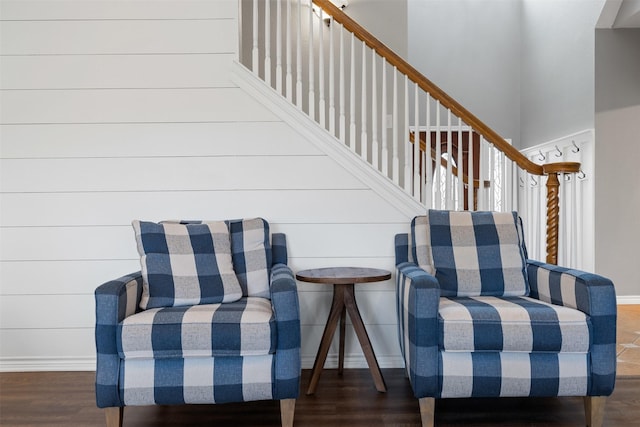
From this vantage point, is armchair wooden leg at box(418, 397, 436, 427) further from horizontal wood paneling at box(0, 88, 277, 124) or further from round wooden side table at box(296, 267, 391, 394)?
horizontal wood paneling at box(0, 88, 277, 124)

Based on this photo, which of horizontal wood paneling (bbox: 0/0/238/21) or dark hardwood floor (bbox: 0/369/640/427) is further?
horizontal wood paneling (bbox: 0/0/238/21)

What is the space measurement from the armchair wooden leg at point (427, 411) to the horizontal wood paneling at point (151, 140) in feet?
4.75

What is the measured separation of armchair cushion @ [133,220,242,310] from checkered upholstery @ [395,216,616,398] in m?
0.91

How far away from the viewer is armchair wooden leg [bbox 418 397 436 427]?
1.92m

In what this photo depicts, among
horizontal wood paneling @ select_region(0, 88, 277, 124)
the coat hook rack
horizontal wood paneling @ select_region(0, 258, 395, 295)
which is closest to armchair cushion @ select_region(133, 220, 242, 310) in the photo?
horizontal wood paneling @ select_region(0, 258, 395, 295)

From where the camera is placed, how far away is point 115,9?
2746 mm

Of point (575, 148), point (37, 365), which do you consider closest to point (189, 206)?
point (37, 365)

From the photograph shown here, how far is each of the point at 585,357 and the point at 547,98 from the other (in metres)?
4.00

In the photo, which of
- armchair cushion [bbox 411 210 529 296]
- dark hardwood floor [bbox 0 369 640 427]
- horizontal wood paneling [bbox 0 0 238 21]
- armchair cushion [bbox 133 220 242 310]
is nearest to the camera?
dark hardwood floor [bbox 0 369 640 427]

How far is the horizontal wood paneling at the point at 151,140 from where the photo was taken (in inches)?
108

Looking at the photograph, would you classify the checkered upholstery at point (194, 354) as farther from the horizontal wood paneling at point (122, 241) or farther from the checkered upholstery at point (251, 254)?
the horizontal wood paneling at point (122, 241)

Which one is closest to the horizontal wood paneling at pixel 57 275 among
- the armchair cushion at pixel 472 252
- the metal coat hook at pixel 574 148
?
the armchair cushion at pixel 472 252

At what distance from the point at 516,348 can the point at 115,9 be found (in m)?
2.68

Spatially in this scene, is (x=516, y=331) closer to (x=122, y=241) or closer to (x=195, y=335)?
(x=195, y=335)
